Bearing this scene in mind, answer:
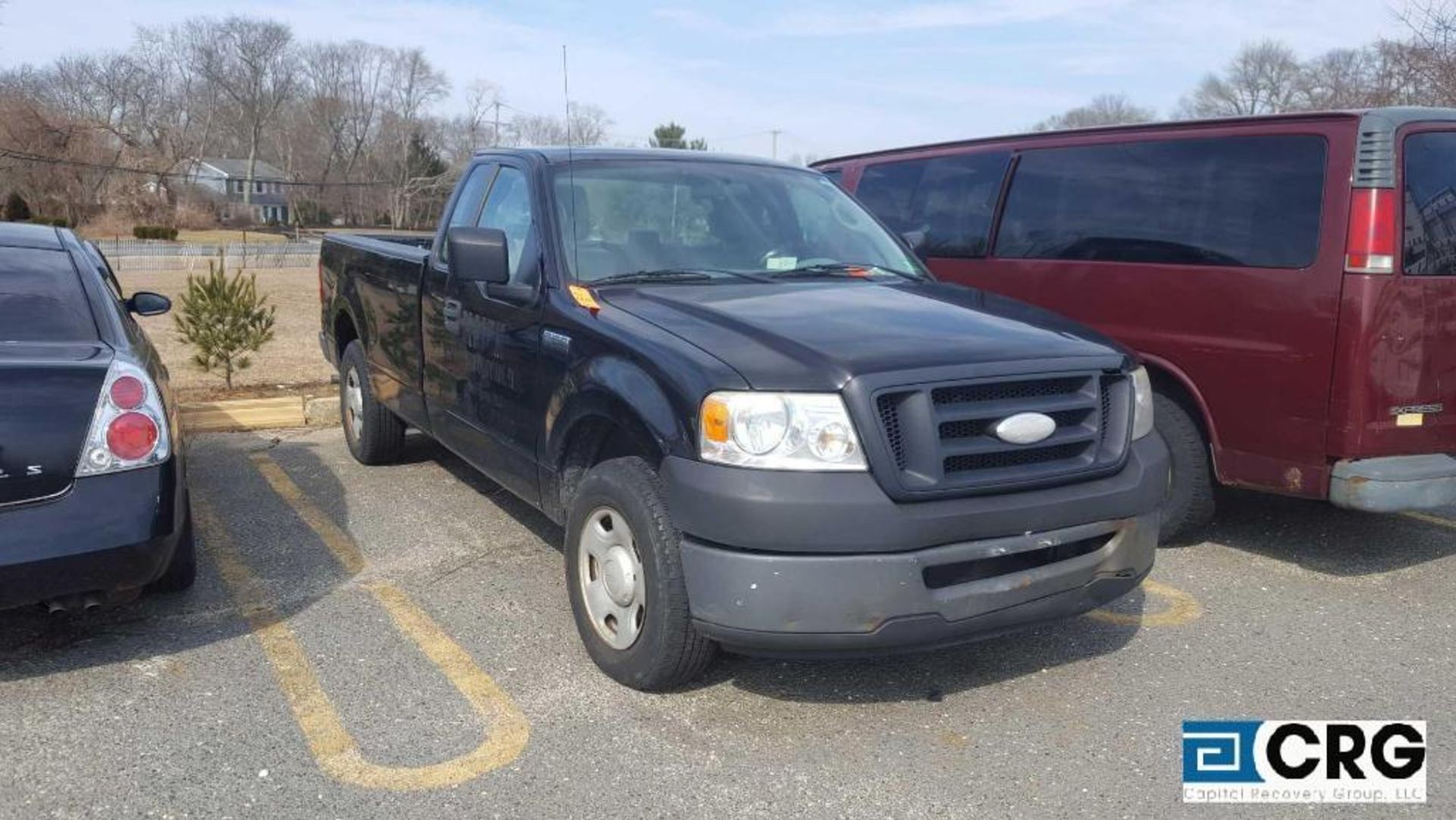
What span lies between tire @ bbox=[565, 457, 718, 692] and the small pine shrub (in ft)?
20.8

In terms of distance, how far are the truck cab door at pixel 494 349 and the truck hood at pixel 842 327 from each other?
19.9 inches

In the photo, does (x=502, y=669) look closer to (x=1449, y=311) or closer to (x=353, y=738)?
(x=353, y=738)

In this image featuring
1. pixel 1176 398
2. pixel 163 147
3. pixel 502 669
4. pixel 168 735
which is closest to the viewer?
pixel 168 735

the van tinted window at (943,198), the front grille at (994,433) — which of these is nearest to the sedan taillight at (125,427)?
the front grille at (994,433)

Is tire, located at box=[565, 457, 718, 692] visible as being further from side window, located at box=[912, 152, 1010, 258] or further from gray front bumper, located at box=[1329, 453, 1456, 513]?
side window, located at box=[912, 152, 1010, 258]

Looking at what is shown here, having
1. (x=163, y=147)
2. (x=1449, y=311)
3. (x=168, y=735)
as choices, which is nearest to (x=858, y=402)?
(x=168, y=735)

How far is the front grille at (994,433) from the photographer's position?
3312 mm

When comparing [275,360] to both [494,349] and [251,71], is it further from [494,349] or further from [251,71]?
[251,71]

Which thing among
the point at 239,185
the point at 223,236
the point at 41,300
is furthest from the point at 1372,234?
the point at 239,185

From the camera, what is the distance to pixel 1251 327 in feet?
16.5

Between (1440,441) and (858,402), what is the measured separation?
314 centimetres

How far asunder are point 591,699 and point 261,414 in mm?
5337

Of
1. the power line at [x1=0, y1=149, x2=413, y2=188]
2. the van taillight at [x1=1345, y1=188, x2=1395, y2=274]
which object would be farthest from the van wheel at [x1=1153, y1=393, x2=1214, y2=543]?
the power line at [x1=0, y1=149, x2=413, y2=188]

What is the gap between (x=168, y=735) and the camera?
11.4ft
